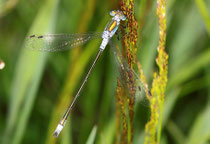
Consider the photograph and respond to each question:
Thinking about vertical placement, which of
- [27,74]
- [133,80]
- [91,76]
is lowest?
[133,80]

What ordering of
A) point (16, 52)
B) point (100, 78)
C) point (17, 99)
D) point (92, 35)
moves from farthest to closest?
point (16, 52) → point (100, 78) → point (92, 35) → point (17, 99)

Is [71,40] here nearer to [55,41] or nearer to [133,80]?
[55,41]

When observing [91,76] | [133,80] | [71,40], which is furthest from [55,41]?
[133,80]

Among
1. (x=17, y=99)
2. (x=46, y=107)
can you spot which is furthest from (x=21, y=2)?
(x=17, y=99)

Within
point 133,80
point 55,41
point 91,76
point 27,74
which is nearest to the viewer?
point 133,80

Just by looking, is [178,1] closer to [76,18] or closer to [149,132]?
[76,18]

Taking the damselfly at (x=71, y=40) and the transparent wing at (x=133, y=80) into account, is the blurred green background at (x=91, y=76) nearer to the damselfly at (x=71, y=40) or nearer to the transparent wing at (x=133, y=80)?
the damselfly at (x=71, y=40)
